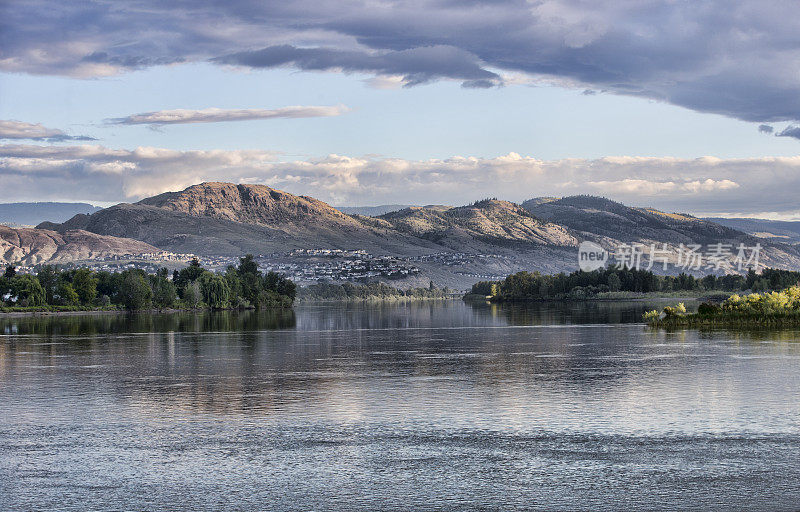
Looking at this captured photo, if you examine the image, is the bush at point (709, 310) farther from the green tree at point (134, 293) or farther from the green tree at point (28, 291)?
the green tree at point (28, 291)

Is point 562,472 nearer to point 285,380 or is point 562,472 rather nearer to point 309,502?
point 309,502

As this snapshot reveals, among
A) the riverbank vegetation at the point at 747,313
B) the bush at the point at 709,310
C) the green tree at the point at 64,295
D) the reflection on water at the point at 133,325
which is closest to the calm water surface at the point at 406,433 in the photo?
the riverbank vegetation at the point at 747,313

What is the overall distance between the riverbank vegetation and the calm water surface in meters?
35.6

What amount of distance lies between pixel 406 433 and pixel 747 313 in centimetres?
7617

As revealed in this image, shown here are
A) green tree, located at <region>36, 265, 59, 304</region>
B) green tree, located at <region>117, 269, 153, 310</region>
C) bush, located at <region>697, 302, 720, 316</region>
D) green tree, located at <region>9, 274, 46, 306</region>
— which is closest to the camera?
bush, located at <region>697, 302, 720, 316</region>

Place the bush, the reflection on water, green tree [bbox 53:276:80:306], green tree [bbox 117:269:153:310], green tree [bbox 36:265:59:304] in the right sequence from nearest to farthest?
the bush < the reflection on water < green tree [bbox 117:269:153:310] < green tree [bbox 53:276:80:306] < green tree [bbox 36:265:59:304]

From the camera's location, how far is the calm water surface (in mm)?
22375

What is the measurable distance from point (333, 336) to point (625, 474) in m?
68.6

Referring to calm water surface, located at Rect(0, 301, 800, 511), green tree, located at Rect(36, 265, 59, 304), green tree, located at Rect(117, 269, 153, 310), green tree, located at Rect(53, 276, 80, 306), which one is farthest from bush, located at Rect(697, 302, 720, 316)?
green tree, located at Rect(36, 265, 59, 304)

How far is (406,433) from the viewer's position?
99.3ft

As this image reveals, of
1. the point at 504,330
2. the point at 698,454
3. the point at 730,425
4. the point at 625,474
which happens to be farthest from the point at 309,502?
the point at 504,330

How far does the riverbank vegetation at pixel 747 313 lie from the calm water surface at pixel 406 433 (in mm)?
35561

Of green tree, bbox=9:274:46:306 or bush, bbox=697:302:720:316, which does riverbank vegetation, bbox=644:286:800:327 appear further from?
green tree, bbox=9:274:46:306

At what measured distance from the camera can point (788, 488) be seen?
22.4 metres
